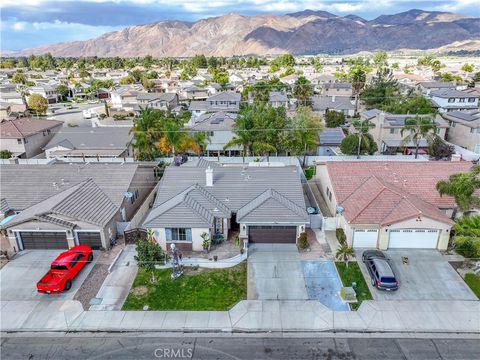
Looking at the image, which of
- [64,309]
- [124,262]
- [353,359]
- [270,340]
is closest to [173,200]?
[124,262]

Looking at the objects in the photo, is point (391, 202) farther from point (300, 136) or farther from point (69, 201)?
point (69, 201)

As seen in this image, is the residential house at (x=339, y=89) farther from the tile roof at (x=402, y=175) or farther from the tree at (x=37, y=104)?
the tree at (x=37, y=104)

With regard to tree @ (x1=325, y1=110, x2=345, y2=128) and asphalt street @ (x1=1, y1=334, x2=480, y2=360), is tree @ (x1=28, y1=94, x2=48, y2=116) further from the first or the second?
asphalt street @ (x1=1, y1=334, x2=480, y2=360)

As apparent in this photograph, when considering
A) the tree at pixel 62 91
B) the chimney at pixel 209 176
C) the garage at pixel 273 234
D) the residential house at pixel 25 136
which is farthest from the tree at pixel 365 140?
the tree at pixel 62 91

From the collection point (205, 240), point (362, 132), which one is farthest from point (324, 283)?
point (362, 132)

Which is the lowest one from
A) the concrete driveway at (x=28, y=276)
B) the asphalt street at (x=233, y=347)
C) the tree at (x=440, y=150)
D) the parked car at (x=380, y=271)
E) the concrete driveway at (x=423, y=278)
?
the asphalt street at (x=233, y=347)

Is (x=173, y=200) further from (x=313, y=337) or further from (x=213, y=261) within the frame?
(x=313, y=337)
